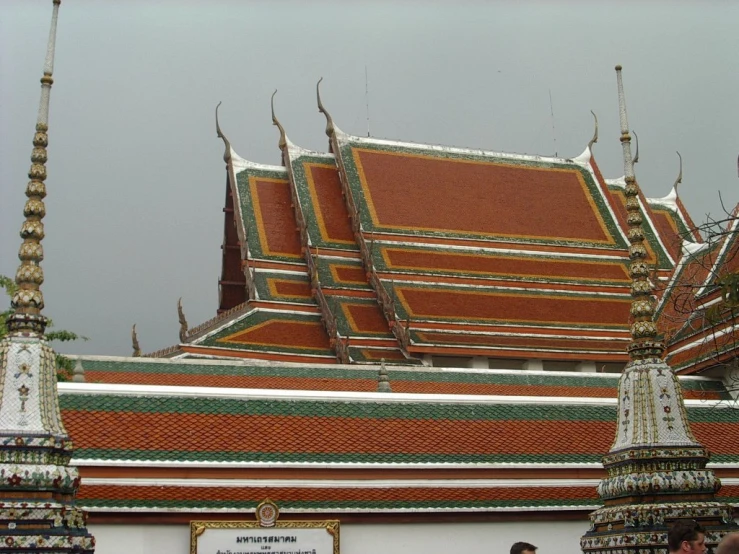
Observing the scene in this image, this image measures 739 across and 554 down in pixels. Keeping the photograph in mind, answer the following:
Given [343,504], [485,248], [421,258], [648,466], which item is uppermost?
[485,248]

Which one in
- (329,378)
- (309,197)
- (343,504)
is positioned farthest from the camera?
(309,197)

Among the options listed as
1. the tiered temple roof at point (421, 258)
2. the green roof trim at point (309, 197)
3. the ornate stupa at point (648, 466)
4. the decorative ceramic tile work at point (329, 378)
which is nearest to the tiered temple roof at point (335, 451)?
the ornate stupa at point (648, 466)

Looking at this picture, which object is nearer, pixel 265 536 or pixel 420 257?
pixel 265 536

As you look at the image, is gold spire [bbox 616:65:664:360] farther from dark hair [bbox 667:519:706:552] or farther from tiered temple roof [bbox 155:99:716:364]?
tiered temple roof [bbox 155:99:716:364]

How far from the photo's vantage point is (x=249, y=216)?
Result: 24.8 m

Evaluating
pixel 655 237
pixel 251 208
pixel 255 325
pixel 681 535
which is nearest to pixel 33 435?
pixel 681 535

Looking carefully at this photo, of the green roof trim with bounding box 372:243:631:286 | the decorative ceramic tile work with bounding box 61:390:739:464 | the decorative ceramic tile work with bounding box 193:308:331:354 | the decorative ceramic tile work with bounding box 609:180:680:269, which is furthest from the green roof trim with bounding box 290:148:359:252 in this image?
the decorative ceramic tile work with bounding box 61:390:739:464

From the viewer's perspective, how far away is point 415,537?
9.19m

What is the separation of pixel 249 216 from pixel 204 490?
16284mm

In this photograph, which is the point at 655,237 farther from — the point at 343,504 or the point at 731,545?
the point at 731,545

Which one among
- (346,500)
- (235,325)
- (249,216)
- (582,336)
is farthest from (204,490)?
(249,216)

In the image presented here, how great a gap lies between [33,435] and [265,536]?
3235 millimetres

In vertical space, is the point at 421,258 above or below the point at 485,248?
below

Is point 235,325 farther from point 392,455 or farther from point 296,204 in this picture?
point 392,455
